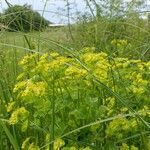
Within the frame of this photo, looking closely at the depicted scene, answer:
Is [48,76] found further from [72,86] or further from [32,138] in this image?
[32,138]

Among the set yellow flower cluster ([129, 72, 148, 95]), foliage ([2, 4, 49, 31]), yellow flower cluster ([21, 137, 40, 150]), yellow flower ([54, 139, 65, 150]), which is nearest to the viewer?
yellow flower ([54, 139, 65, 150])

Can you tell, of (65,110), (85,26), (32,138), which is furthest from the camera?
(85,26)

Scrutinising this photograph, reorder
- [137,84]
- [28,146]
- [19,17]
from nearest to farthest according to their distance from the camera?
[28,146] → [137,84] → [19,17]

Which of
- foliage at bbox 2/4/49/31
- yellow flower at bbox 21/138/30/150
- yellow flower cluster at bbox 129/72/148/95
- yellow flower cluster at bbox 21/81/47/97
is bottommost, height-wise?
yellow flower at bbox 21/138/30/150

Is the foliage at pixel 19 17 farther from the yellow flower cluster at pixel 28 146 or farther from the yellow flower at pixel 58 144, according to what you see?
the yellow flower at pixel 58 144

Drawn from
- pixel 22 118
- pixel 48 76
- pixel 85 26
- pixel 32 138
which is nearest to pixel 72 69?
pixel 48 76

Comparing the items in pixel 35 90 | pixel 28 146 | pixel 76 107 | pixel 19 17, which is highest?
pixel 19 17

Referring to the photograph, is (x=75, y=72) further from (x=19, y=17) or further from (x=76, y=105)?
(x=19, y=17)

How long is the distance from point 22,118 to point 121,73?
2.02 ft

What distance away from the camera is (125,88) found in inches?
85.0

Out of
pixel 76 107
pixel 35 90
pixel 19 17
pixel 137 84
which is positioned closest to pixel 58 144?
pixel 35 90

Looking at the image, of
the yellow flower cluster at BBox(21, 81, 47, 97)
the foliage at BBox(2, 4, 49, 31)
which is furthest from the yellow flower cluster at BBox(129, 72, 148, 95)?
the foliage at BBox(2, 4, 49, 31)

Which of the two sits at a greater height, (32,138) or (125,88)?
(125,88)

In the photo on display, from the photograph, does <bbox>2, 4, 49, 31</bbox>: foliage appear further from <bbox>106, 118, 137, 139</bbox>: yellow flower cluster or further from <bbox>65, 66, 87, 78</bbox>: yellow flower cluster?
<bbox>106, 118, 137, 139</bbox>: yellow flower cluster
